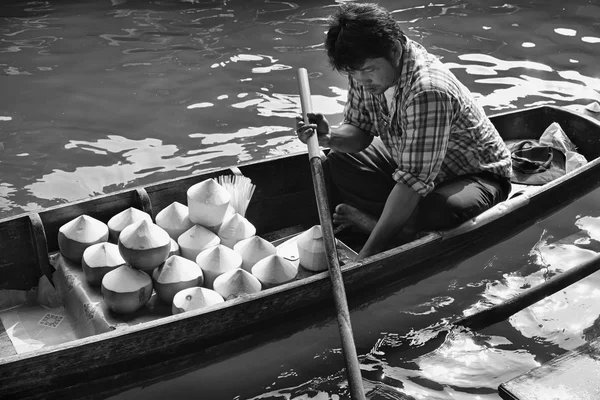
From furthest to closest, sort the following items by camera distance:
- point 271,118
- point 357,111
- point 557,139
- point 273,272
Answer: point 271,118 → point 557,139 → point 357,111 → point 273,272

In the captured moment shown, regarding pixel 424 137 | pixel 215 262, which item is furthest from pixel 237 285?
pixel 424 137

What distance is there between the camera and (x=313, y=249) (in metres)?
3.22

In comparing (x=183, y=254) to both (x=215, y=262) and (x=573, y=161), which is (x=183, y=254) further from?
(x=573, y=161)

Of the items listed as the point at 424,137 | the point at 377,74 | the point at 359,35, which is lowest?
the point at 424,137

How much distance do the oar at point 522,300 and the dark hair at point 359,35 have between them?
129 centimetres

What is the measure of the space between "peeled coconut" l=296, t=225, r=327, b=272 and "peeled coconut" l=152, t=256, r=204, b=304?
54 cm

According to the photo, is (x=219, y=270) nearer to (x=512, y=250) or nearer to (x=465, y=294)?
(x=465, y=294)

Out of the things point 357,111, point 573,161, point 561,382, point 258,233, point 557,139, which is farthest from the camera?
point 557,139

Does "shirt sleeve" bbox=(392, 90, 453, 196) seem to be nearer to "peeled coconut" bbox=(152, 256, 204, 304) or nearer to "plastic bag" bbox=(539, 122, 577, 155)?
"peeled coconut" bbox=(152, 256, 204, 304)

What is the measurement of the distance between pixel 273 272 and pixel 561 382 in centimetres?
130

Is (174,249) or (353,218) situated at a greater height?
(174,249)

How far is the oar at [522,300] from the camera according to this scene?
3.06m

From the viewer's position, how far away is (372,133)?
3547mm

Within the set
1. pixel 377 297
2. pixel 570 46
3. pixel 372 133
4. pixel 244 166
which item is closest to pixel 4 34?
pixel 244 166
